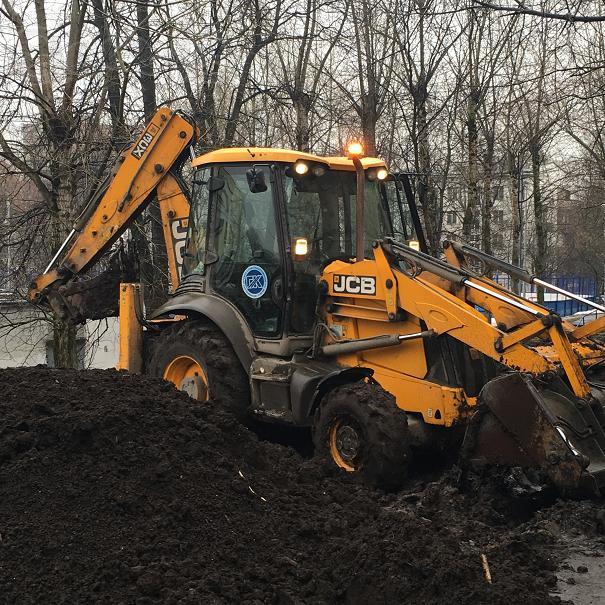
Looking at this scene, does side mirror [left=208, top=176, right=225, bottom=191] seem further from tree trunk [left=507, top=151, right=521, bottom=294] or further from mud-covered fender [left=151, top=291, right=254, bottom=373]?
tree trunk [left=507, top=151, right=521, bottom=294]

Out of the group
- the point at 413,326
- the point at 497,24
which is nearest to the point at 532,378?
the point at 413,326

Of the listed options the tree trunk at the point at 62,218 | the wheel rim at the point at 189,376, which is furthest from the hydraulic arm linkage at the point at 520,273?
the tree trunk at the point at 62,218

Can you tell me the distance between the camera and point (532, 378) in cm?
562

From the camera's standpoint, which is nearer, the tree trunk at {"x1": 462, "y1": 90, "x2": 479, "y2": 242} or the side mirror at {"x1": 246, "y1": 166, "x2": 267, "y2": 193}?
the side mirror at {"x1": 246, "y1": 166, "x2": 267, "y2": 193}

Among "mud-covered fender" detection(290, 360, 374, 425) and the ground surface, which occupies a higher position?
"mud-covered fender" detection(290, 360, 374, 425)

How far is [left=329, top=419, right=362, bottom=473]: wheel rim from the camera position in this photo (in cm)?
628

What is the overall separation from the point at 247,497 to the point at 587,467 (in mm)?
2194

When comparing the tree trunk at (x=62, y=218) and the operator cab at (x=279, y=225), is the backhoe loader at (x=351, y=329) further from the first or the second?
the tree trunk at (x=62, y=218)

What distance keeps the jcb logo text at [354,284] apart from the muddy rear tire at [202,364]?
1.24m

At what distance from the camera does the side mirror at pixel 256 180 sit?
699 cm

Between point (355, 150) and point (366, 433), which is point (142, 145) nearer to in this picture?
point (355, 150)

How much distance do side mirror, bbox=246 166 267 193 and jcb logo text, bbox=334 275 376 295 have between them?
40.4 inches

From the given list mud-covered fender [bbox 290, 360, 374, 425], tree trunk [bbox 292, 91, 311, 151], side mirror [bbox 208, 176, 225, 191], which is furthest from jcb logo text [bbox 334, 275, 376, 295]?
tree trunk [bbox 292, 91, 311, 151]

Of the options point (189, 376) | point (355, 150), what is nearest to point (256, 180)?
point (355, 150)
